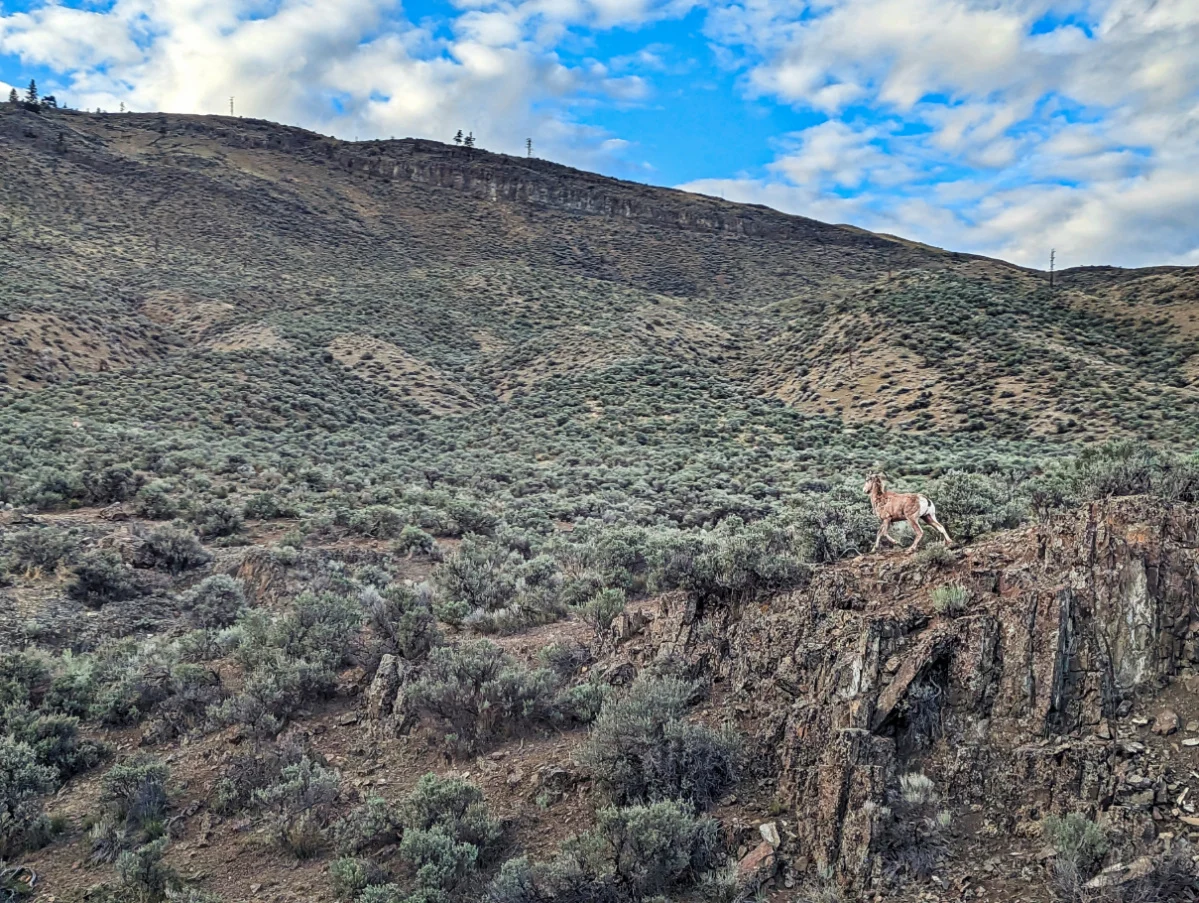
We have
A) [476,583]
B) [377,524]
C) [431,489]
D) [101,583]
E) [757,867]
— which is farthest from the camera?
[431,489]

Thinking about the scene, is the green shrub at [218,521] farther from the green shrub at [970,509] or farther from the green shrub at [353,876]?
the green shrub at [970,509]

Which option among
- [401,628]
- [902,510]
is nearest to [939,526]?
[902,510]

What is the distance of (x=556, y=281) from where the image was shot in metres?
61.0

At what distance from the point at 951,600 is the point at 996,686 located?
77 centimetres

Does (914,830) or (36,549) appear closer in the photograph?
(914,830)

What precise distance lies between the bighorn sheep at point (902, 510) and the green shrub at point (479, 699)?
383 cm

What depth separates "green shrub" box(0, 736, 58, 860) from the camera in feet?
20.4

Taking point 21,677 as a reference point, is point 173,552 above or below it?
above

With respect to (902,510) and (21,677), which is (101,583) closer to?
(21,677)

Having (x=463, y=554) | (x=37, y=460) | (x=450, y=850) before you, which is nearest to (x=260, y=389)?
(x=37, y=460)

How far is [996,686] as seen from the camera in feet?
18.2

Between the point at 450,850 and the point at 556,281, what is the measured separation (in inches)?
2286

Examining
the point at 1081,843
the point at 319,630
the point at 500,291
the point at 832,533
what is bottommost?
the point at 319,630

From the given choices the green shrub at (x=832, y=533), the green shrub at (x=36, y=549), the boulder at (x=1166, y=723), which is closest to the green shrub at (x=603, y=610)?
the green shrub at (x=832, y=533)
